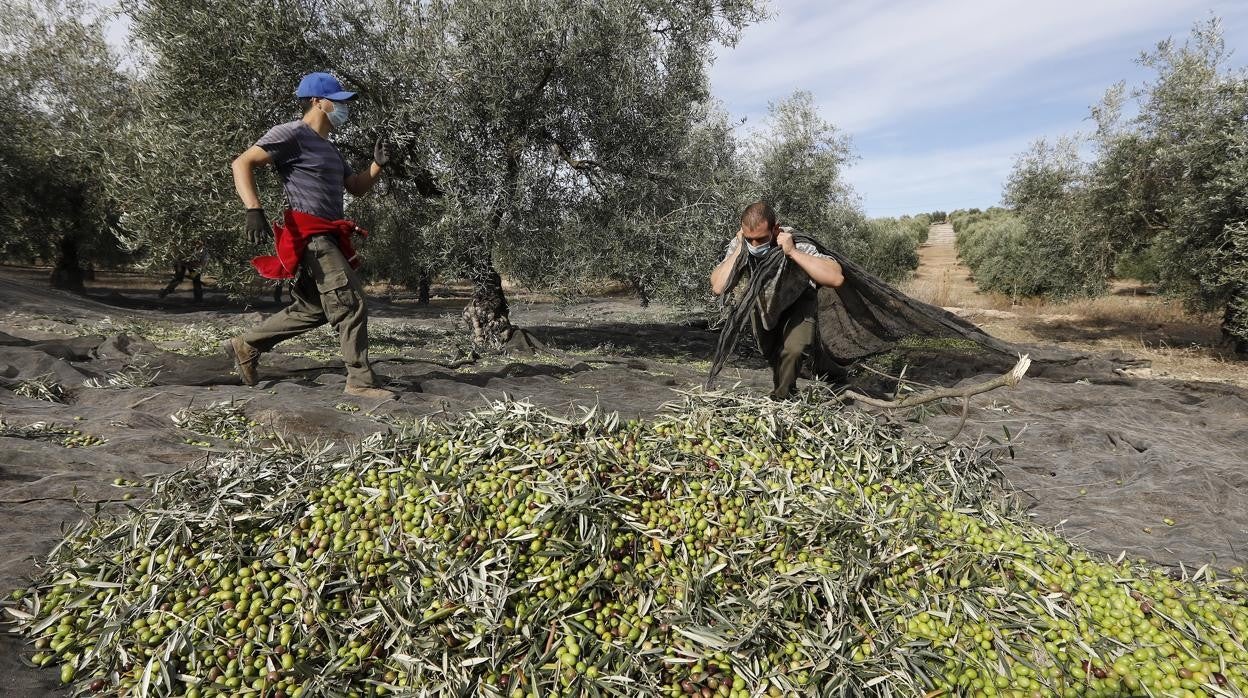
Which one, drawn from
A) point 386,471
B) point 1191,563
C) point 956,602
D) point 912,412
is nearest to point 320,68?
point 386,471

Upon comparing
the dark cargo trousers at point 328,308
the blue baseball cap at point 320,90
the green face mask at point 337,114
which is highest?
the blue baseball cap at point 320,90

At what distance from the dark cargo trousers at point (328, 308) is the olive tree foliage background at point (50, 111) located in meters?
14.7

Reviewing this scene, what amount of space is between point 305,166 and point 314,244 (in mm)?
606

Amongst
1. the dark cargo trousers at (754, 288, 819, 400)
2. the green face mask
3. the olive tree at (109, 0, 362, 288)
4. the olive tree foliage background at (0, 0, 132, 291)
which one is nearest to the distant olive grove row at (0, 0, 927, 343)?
the olive tree at (109, 0, 362, 288)

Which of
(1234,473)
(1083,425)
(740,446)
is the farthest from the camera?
(1083,425)

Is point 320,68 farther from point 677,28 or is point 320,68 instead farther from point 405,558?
point 405,558

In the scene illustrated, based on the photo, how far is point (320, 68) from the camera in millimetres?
8672

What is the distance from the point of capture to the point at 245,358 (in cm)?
474

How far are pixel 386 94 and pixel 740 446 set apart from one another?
342 inches

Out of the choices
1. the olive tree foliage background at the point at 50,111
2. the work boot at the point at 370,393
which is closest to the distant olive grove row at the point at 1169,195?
the work boot at the point at 370,393

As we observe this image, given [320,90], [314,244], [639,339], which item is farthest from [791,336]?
[639,339]

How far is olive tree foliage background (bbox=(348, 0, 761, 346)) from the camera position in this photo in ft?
28.1

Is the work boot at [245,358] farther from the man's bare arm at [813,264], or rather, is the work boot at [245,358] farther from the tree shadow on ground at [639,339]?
the tree shadow on ground at [639,339]

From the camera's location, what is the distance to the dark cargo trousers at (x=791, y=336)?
485cm
